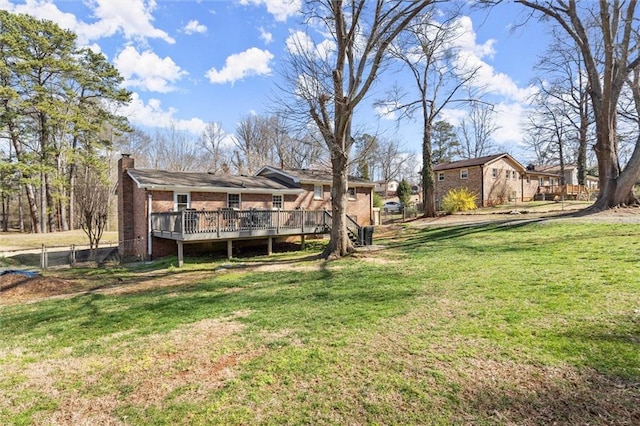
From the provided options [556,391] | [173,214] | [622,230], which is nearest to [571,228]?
[622,230]

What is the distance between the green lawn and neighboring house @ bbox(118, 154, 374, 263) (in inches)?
249

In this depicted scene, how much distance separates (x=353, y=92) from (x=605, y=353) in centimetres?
1062

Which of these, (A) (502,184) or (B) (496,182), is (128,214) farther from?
(A) (502,184)

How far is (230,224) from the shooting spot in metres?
15.2

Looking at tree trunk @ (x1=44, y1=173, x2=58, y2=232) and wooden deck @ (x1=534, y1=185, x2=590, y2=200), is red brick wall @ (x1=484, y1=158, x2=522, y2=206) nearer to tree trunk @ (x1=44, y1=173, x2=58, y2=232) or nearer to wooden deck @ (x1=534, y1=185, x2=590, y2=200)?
wooden deck @ (x1=534, y1=185, x2=590, y2=200)

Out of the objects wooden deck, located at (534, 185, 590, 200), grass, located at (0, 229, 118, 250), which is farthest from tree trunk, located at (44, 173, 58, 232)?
wooden deck, located at (534, 185, 590, 200)

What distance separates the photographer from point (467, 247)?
12.3m

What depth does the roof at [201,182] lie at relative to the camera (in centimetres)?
1632

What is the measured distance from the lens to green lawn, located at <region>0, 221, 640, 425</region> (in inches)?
135

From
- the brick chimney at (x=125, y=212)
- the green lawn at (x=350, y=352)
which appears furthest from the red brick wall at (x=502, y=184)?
the brick chimney at (x=125, y=212)

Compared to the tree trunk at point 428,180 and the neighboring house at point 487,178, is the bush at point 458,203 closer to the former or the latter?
the tree trunk at point 428,180

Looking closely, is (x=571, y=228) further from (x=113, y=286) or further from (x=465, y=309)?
(x=113, y=286)

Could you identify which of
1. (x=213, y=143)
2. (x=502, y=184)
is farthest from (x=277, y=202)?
(x=213, y=143)

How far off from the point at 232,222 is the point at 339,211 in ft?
16.6
